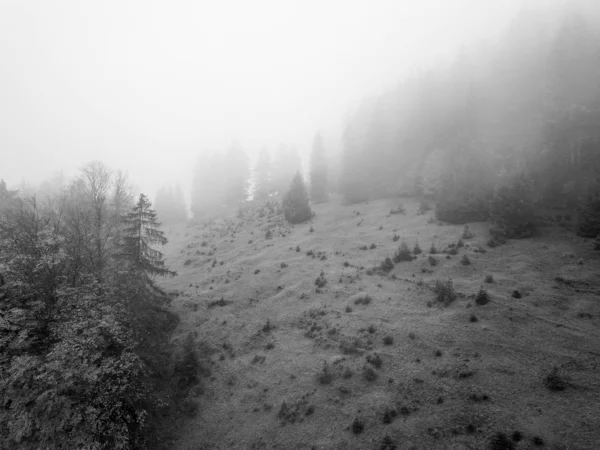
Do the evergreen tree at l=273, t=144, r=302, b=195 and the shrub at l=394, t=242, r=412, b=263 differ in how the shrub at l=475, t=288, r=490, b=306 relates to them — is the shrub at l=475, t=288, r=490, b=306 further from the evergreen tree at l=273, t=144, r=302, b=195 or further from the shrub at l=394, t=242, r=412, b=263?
the evergreen tree at l=273, t=144, r=302, b=195

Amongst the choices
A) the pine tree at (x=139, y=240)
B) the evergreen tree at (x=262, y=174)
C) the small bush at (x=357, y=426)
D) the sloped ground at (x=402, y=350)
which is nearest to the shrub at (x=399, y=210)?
the sloped ground at (x=402, y=350)

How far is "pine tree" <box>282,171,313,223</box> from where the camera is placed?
40.7 meters

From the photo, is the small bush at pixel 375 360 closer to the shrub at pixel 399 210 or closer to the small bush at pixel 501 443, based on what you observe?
the small bush at pixel 501 443

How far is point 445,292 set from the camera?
1994 centimetres

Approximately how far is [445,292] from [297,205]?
2502cm

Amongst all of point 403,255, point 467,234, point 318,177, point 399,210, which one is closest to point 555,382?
point 403,255

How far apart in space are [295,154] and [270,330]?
51.1 meters

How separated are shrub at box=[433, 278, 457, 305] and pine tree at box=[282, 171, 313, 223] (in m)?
23.0

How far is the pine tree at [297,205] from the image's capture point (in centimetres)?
4069

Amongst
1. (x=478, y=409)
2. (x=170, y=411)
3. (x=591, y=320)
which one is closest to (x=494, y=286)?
(x=591, y=320)

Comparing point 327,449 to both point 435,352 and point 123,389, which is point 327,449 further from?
point 123,389

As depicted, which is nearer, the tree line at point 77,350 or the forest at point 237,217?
the tree line at point 77,350

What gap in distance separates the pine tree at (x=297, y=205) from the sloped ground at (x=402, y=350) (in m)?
12.3

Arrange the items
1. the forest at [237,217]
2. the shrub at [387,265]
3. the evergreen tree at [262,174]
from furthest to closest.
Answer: the evergreen tree at [262,174] < the shrub at [387,265] < the forest at [237,217]
